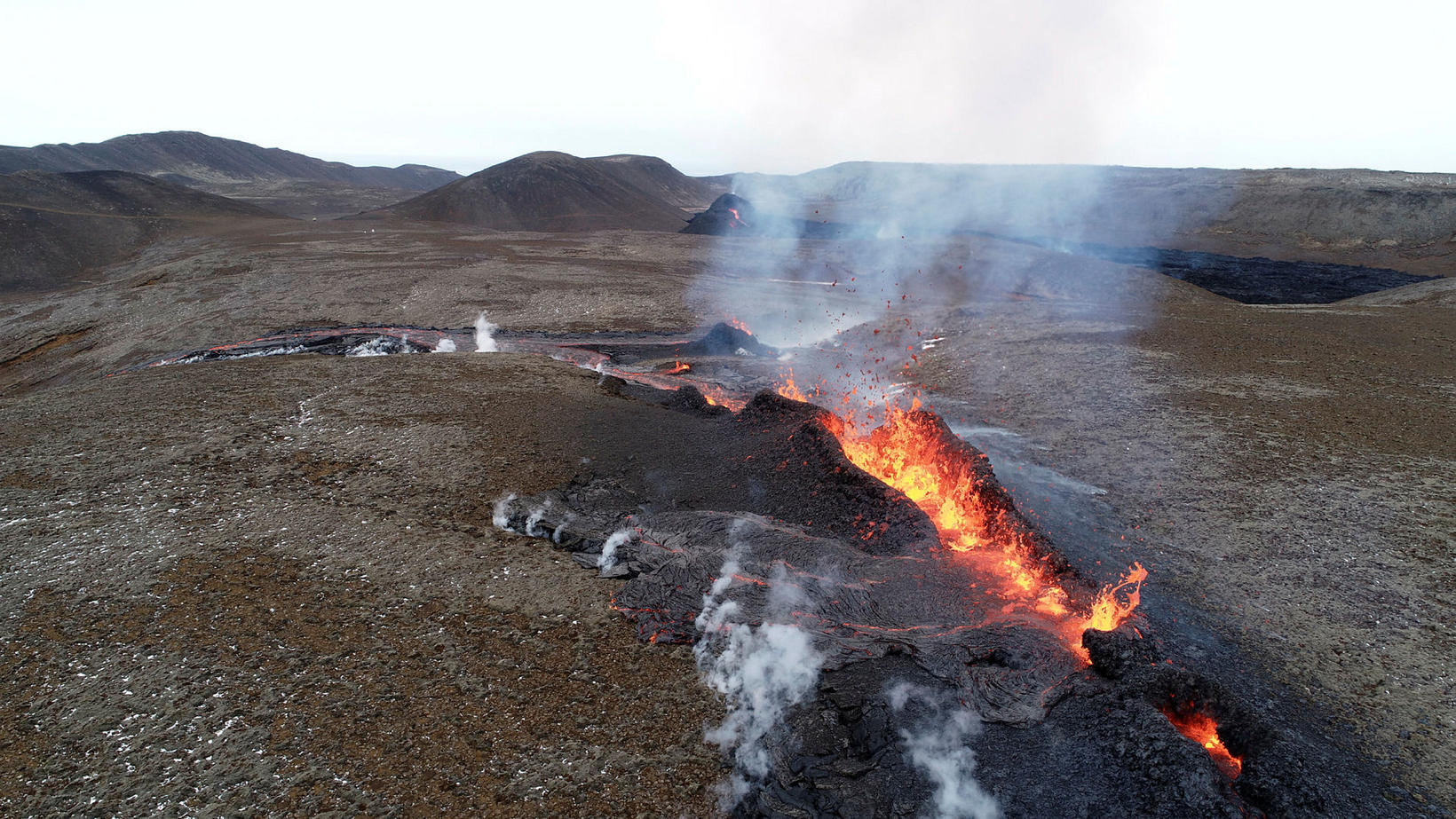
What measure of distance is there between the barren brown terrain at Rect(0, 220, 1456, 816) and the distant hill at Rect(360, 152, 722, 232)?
45.9m

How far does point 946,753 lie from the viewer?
4789mm

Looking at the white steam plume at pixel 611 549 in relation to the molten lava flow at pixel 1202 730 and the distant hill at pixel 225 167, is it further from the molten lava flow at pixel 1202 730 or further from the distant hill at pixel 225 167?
the distant hill at pixel 225 167

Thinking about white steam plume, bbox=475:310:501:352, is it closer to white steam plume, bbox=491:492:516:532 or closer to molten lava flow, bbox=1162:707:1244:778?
white steam plume, bbox=491:492:516:532

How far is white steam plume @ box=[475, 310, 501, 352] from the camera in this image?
18.9 m

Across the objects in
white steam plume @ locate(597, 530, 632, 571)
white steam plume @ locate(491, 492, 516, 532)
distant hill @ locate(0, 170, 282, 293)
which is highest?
distant hill @ locate(0, 170, 282, 293)

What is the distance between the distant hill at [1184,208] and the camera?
39469 mm

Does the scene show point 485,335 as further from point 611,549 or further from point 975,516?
point 975,516

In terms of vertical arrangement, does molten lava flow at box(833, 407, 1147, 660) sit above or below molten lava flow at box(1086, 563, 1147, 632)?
above

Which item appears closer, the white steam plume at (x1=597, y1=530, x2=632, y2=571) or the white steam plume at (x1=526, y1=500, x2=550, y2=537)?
the white steam plume at (x1=597, y1=530, x2=632, y2=571)

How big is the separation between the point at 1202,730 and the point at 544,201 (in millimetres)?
66583

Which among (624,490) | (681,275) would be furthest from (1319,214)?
(624,490)

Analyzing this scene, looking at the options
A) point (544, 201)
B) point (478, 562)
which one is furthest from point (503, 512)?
point (544, 201)

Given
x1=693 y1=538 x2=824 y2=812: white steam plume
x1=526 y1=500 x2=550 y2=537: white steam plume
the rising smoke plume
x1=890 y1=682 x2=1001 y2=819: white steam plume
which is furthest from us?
x1=526 y1=500 x2=550 y2=537: white steam plume

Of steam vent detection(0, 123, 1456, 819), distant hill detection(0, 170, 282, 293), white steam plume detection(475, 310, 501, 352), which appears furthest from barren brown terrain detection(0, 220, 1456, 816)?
distant hill detection(0, 170, 282, 293)
